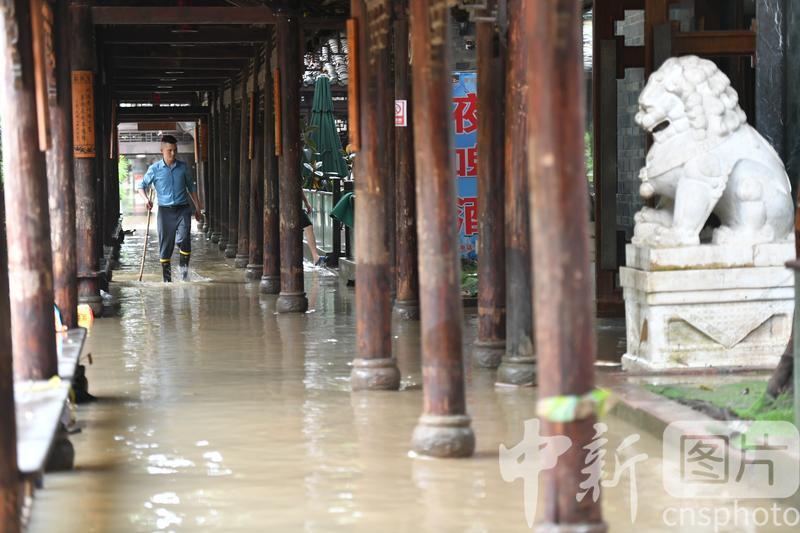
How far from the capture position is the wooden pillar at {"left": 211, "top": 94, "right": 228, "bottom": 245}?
77.6 ft

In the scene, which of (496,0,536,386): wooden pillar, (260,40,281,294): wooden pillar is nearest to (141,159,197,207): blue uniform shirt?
(260,40,281,294): wooden pillar

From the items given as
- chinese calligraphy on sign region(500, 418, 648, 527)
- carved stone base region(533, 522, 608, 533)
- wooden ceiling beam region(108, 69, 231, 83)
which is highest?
wooden ceiling beam region(108, 69, 231, 83)

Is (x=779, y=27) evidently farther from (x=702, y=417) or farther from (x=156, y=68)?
(x=156, y=68)

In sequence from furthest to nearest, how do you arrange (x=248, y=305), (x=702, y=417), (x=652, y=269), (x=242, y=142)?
1. (x=242, y=142)
2. (x=248, y=305)
3. (x=652, y=269)
4. (x=702, y=417)

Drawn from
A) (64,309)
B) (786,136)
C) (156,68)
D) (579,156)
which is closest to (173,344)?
(64,309)

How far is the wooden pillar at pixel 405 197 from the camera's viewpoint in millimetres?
11523

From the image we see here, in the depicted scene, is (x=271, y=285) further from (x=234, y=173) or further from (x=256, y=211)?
(x=234, y=173)

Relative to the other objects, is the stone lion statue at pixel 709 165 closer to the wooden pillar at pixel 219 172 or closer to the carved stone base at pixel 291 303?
the carved stone base at pixel 291 303

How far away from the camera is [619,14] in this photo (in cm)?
1094

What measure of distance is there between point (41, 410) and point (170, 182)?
10558 mm

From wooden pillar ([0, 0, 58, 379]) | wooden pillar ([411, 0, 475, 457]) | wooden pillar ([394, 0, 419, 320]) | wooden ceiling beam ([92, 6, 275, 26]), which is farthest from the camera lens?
wooden ceiling beam ([92, 6, 275, 26])

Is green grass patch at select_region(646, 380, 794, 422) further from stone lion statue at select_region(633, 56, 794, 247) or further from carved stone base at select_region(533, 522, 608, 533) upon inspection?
carved stone base at select_region(533, 522, 608, 533)

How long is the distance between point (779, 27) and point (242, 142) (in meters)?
11.4

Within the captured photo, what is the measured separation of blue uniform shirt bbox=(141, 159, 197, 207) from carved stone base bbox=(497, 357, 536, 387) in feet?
28.4
